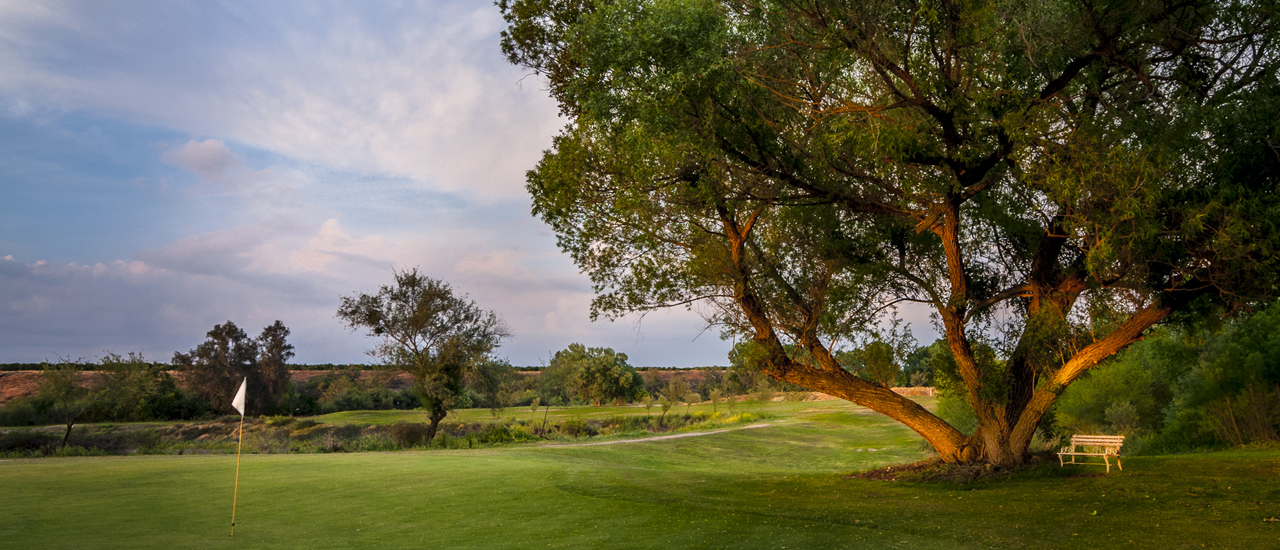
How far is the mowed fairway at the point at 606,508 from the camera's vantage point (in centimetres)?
806

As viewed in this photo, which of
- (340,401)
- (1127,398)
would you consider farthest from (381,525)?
(340,401)

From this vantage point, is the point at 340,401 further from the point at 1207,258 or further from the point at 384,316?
the point at 1207,258

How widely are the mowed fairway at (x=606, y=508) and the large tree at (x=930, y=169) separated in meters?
2.80

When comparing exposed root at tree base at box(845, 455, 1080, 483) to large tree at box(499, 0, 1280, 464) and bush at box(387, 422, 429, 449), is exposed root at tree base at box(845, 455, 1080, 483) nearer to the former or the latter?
large tree at box(499, 0, 1280, 464)

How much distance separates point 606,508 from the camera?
414 inches

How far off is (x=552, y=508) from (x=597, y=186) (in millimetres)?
6152

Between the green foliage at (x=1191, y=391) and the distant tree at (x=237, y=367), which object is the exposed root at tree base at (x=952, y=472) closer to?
the green foliage at (x=1191, y=391)

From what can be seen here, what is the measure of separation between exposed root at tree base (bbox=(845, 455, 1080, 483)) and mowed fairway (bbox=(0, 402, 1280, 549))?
448 mm

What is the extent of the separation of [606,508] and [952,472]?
7.18 meters

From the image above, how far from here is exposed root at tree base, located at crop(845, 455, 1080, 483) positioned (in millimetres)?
13242

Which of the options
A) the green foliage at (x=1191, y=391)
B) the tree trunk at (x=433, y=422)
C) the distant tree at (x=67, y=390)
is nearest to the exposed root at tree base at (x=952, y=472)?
the green foliage at (x=1191, y=391)

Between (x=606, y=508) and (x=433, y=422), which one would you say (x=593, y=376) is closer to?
(x=433, y=422)

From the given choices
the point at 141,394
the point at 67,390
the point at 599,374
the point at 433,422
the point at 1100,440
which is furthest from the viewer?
the point at 599,374

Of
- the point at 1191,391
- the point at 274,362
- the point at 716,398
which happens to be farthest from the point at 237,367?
the point at 1191,391
